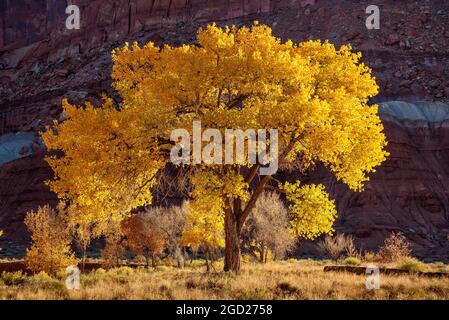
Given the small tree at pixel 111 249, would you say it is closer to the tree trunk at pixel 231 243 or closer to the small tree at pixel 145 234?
the small tree at pixel 145 234

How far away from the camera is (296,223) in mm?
21609

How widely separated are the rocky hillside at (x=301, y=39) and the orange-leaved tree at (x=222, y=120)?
171 ft

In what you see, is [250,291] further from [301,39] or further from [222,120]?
[301,39]

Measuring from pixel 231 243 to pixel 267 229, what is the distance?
29.4 meters

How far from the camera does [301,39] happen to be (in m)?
120

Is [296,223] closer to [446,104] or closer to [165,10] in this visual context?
[446,104]

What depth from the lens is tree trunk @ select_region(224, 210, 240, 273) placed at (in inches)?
888

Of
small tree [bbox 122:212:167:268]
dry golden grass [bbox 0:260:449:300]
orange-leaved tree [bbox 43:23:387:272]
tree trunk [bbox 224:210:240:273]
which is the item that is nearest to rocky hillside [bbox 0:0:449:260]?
small tree [bbox 122:212:167:268]

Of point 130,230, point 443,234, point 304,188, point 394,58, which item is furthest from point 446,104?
point 304,188

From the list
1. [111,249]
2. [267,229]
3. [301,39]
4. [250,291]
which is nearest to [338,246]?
[267,229]

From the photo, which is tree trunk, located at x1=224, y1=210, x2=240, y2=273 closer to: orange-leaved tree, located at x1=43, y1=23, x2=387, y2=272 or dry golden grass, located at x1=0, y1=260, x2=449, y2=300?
orange-leaved tree, located at x1=43, y1=23, x2=387, y2=272

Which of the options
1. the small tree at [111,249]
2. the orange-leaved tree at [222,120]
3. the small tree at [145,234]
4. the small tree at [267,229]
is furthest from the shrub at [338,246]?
the orange-leaved tree at [222,120]
